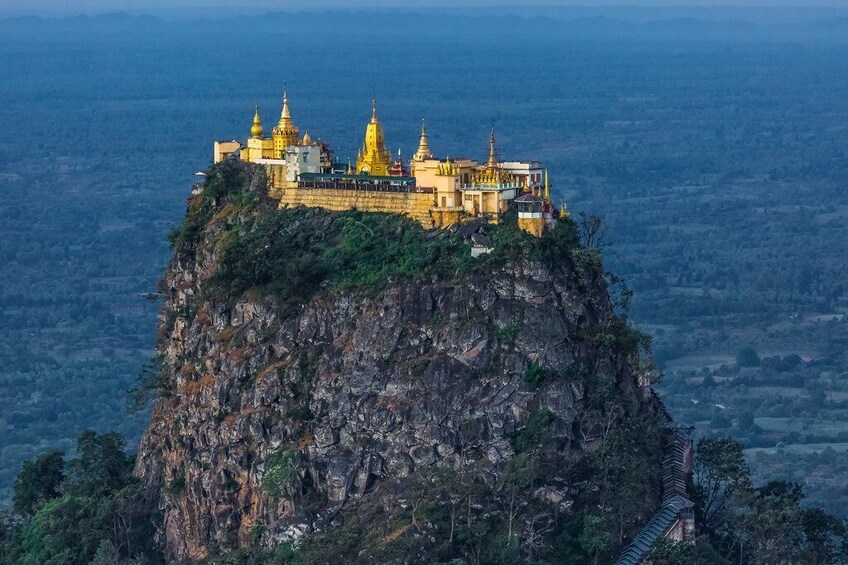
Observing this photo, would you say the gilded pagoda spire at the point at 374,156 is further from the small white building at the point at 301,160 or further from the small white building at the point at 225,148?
the small white building at the point at 225,148

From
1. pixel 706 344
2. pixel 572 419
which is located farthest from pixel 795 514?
pixel 706 344

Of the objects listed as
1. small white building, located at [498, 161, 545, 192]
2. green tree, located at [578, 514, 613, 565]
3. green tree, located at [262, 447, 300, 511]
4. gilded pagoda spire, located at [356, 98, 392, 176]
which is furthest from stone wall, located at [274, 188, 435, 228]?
green tree, located at [578, 514, 613, 565]

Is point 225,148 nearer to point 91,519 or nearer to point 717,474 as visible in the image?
point 91,519

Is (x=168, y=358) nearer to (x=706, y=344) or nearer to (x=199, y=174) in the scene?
(x=199, y=174)

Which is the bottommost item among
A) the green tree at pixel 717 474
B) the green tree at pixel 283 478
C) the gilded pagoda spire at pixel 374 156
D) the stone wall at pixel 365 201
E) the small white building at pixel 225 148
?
Result: the green tree at pixel 717 474

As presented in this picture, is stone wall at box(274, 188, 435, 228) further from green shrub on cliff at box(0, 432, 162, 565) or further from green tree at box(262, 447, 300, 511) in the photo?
green shrub on cliff at box(0, 432, 162, 565)

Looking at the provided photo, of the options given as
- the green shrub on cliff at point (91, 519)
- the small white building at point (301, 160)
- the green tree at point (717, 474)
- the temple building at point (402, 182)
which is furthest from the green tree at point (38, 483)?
the green tree at point (717, 474)

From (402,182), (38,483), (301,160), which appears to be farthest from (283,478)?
(38,483)
